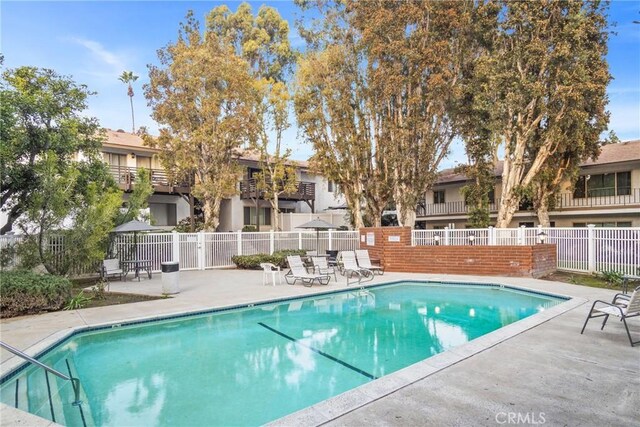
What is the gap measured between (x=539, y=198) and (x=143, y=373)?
2457cm

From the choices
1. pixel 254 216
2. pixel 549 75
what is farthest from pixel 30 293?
pixel 549 75

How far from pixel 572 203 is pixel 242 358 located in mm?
27900

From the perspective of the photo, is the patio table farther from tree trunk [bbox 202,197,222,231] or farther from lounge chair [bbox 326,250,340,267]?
lounge chair [bbox 326,250,340,267]

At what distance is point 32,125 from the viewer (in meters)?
12.5

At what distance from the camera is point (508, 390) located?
427 centimetres

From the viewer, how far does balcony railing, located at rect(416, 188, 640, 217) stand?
79.4 ft

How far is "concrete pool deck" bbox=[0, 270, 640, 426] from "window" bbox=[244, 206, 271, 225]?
20.2 m

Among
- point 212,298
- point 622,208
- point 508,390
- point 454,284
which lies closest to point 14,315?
point 212,298

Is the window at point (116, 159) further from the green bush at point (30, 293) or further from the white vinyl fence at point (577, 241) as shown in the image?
the white vinyl fence at point (577, 241)

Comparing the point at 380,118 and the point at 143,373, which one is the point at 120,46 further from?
the point at 143,373

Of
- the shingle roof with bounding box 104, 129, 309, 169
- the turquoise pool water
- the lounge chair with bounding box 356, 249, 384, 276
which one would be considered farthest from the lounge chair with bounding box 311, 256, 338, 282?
the shingle roof with bounding box 104, 129, 309, 169

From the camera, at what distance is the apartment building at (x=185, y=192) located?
23266mm

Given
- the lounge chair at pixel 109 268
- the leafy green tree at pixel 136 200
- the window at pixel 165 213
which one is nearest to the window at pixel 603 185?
the leafy green tree at pixel 136 200

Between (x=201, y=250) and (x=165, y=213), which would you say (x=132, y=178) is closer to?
(x=165, y=213)
